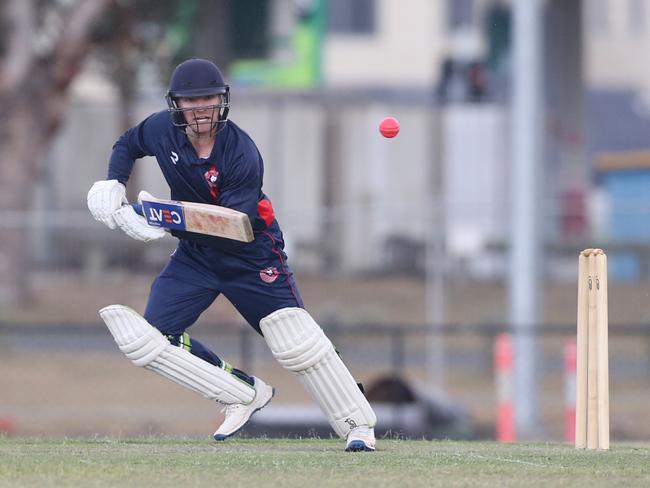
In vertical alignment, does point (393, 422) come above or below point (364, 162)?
below

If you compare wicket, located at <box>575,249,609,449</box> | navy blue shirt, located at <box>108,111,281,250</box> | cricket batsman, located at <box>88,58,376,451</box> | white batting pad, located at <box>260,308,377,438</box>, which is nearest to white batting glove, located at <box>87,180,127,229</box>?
cricket batsman, located at <box>88,58,376,451</box>

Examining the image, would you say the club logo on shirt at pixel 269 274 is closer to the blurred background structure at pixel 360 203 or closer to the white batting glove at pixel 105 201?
the white batting glove at pixel 105 201

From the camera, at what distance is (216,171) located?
6.86 m

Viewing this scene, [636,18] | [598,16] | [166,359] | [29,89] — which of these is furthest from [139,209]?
[636,18]

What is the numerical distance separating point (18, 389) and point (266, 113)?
447 inches

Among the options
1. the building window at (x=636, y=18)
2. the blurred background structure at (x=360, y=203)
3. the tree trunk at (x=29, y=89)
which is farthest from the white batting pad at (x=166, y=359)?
the building window at (x=636, y=18)

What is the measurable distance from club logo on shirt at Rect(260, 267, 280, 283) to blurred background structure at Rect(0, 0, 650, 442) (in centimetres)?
530

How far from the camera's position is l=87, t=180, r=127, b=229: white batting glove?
6.92m

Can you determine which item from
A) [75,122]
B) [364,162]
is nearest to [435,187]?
[364,162]

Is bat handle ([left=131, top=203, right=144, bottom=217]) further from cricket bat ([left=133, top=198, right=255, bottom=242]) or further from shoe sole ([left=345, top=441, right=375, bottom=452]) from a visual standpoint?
shoe sole ([left=345, top=441, right=375, bottom=452])

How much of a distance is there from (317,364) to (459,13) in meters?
28.4

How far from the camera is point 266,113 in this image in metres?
26.7

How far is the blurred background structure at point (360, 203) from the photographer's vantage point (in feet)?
49.9

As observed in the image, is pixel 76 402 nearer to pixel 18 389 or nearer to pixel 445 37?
pixel 18 389
